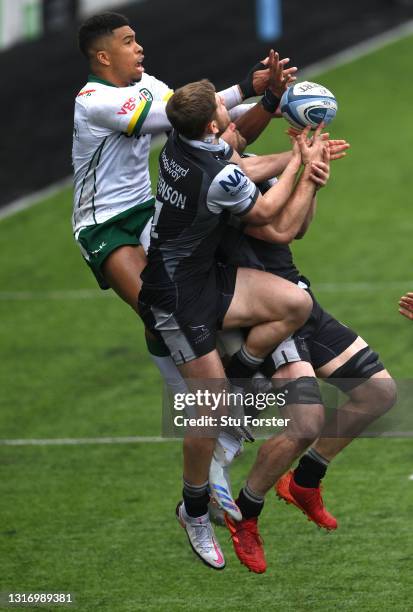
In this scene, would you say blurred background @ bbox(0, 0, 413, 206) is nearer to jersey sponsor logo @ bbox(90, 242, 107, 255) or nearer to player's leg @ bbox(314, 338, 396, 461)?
jersey sponsor logo @ bbox(90, 242, 107, 255)

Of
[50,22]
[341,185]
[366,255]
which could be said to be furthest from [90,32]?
[50,22]

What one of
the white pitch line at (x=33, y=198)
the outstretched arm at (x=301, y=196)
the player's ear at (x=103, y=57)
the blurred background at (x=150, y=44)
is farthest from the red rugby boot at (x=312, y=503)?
the blurred background at (x=150, y=44)

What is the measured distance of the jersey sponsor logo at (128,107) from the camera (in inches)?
323

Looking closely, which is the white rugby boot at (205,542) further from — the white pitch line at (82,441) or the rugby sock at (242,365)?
the white pitch line at (82,441)

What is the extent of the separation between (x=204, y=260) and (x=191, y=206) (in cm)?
37

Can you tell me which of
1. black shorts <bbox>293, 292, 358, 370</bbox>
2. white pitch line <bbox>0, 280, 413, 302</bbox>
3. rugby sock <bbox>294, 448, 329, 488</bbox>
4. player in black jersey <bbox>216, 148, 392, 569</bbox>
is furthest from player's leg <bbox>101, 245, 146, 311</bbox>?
white pitch line <bbox>0, 280, 413, 302</bbox>

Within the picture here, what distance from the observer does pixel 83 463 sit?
40.1 feet

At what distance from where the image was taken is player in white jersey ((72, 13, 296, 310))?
27.4 ft

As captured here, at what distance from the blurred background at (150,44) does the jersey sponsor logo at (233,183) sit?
12.8 metres

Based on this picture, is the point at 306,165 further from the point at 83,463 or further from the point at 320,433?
the point at 83,463

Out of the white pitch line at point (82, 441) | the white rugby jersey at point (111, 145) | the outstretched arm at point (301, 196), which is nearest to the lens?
the outstretched arm at point (301, 196)

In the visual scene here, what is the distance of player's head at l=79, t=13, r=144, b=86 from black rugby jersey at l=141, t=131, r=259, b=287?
1.91ft

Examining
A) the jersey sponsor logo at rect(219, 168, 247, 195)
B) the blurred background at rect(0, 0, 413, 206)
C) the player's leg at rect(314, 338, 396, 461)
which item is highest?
the jersey sponsor logo at rect(219, 168, 247, 195)

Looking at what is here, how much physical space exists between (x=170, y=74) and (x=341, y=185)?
4.43 m
